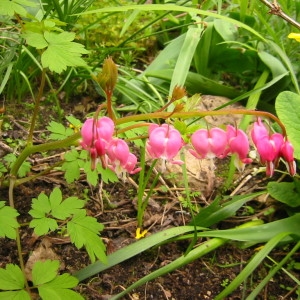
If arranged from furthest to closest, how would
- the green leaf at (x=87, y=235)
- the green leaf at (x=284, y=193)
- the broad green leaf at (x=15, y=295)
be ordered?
the green leaf at (x=284, y=193)
the green leaf at (x=87, y=235)
the broad green leaf at (x=15, y=295)

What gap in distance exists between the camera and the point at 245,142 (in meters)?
1.15

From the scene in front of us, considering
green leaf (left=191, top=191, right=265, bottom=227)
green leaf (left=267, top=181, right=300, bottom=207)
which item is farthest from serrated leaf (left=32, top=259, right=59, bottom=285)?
green leaf (left=267, top=181, right=300, bottom=207)

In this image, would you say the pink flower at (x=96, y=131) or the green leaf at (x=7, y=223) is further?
the green leaf at (x=7, y=223)

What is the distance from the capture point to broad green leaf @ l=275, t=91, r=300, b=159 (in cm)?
147

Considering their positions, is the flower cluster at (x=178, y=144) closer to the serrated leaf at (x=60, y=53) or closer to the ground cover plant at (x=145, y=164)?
the ground cover plant at (x=145, y=164)

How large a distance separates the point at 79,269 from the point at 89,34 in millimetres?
1383

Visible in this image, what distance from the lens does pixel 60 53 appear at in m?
1.33

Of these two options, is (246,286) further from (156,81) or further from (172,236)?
(156,81)

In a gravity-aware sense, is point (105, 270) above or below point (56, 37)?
below

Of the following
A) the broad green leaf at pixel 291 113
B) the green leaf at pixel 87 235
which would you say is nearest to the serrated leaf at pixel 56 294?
the green leaf at pixel 87 235

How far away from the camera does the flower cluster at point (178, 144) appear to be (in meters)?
1.08

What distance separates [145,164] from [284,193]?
0.56 m

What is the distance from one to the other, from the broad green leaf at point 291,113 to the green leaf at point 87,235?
0.63 meters

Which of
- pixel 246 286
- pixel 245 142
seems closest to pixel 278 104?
pixel 245 142
